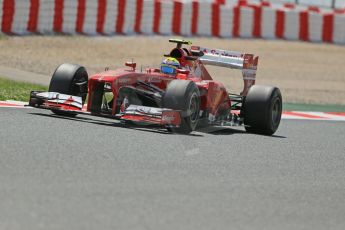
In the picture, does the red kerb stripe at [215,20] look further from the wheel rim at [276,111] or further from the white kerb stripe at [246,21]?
the wheel rim at [276,111]

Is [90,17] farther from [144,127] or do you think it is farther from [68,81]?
[144,127]

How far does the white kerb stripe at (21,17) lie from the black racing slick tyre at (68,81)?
10.3 metres

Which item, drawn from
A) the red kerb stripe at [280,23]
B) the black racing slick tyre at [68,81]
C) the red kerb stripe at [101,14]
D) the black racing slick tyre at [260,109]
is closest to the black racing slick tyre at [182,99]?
the black racing slick tyre at [260,109]

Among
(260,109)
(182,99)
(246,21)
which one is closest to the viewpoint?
(182,99)

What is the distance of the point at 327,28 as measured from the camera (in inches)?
1266

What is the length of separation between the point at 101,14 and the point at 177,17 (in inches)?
133

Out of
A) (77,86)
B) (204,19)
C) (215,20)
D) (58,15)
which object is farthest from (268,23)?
(77,86)

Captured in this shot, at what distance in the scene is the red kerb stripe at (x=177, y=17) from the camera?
91.0 feet

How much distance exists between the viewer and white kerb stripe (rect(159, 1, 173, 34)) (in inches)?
1076

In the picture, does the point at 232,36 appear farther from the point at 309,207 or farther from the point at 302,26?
the point at 309,207

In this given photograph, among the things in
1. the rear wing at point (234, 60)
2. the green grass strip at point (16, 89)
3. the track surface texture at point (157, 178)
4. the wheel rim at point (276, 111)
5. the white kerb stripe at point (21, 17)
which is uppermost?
the white kerb stripe at point (21, 17)

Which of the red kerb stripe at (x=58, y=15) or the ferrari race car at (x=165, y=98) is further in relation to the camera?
the red kerb stripe at (x=58, y=15)

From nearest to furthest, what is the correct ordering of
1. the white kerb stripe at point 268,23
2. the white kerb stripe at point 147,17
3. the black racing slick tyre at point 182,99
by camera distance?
the black racing slick tyre at point 182,99 < the white kerb stripe at point 147,17 < the white kerb stripe at point 268,23

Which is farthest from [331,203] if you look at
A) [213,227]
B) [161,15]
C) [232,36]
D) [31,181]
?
[232,36]
